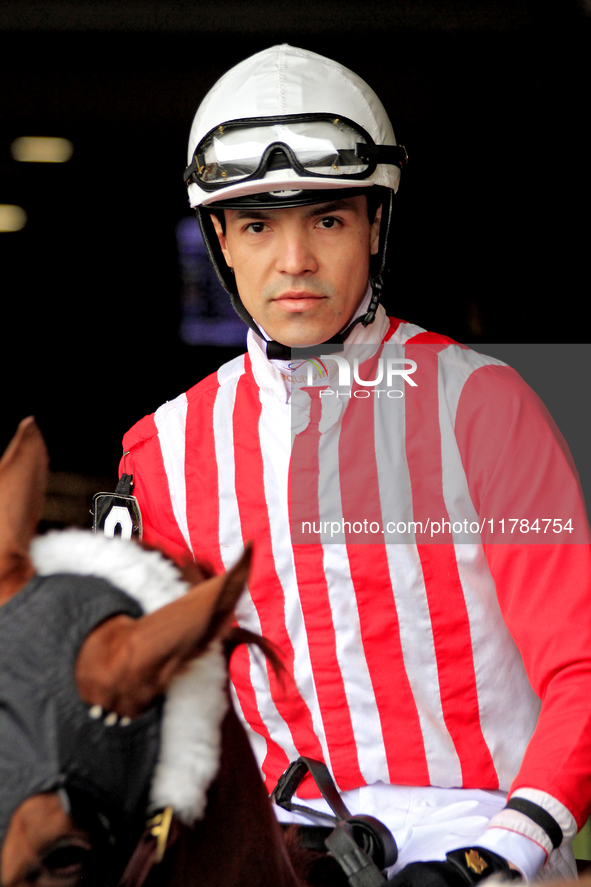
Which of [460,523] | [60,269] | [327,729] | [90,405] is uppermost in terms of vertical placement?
[60,269]

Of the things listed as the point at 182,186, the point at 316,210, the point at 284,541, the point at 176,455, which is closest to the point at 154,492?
the point at 176,455

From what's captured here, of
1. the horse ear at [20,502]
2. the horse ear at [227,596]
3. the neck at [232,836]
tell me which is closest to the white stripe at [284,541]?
the neck at [232,836]

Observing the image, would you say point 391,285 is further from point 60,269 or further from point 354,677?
point 354,677

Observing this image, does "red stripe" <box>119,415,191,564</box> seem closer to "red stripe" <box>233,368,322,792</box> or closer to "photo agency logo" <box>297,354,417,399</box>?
"red stripe" <box>233,368,322,792</box>

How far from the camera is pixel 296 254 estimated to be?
1493 mm

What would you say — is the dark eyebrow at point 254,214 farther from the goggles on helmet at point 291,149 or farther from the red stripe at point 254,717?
the red stripe at point 254,717

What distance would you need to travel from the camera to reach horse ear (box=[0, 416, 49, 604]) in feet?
2.30

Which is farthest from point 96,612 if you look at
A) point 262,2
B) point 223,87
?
point 262,2

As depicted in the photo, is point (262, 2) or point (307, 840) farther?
point (262, 2)

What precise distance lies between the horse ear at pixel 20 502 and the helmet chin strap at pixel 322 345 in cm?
81

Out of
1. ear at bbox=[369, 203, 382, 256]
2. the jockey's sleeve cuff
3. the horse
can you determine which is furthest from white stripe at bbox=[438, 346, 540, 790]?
the horse

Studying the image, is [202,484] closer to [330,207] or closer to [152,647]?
[330,207]

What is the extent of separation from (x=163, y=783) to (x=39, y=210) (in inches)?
231

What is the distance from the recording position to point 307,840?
1386mm
